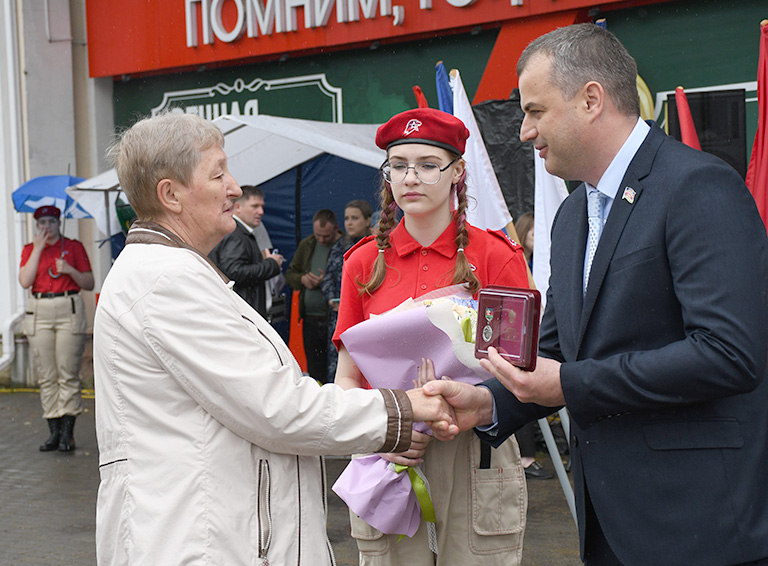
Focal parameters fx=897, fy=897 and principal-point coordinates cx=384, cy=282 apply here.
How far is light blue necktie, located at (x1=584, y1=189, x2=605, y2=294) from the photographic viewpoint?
2393 millimetres

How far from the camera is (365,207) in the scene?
8516 millimetres

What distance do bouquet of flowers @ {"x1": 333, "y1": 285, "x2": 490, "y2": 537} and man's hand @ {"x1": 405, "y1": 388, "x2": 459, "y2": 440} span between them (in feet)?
0.48

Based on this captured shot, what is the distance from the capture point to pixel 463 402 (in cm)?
271

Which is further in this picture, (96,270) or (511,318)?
(96,270)

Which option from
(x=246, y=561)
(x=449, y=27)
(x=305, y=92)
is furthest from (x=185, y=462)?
(x=305, y=92)

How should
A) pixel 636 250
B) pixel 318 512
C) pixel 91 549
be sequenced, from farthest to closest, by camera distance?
pixel 91 549 → pixel 318 512 → pixel 636 250

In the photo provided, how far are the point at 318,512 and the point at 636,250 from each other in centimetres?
111

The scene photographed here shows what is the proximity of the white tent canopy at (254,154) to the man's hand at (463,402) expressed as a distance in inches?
205

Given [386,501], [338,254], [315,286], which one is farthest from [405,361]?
[315,286]

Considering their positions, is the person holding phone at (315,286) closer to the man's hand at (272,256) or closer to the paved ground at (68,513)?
the man's hand at (272,256)

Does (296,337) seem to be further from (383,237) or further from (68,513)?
(383,237)

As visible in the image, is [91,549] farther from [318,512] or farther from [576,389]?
[576,389]

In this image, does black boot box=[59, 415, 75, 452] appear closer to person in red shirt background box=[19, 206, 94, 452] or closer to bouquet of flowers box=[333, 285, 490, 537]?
person in red shirt background box=[19, 206, 94, 452]

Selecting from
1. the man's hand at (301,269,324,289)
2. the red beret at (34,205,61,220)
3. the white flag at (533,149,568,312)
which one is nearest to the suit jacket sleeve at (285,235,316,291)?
the man's hand at (301,269,324,289)
